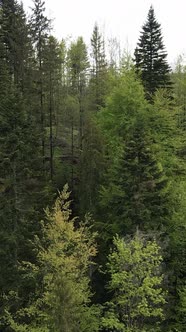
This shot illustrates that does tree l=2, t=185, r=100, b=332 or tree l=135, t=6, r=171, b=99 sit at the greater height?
tree l=135, t=6, r=171, b=99

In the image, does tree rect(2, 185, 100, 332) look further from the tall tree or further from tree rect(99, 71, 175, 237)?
the tall tree

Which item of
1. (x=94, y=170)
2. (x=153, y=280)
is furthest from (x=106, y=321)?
(x=94, y=170)

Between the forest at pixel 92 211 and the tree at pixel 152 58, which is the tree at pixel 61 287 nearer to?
the forest at pixel 92 211

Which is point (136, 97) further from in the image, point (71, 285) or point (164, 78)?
point (71, 285)

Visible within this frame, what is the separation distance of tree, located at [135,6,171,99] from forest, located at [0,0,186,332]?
0.22 metres

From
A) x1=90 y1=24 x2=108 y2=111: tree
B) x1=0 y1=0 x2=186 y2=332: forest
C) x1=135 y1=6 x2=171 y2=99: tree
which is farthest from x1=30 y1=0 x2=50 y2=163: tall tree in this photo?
x1=135 y1=6 x2=171 y2=99: tree

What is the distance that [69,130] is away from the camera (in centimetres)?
5231

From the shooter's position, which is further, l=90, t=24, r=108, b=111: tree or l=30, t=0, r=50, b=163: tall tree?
l=90, t=24, r=108, b=111: tree

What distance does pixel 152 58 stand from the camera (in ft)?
138

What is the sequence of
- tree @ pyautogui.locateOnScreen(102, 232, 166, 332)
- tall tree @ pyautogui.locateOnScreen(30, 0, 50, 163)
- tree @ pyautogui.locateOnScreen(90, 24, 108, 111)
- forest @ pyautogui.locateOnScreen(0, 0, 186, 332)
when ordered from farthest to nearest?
1. tree @ pyautogui.locateOnScreen(90, 24, 108, 111)
2. tall tree @ pyautogui.locateOnScreen(30, 0, 50, 163)
3. forest @ pyautogui.locateOnScreen(0, 0, 186, 332)
4. tree @ pyautogui.locateOnScreen(102, 232, 166, 332)

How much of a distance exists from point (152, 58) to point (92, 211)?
21154 mm

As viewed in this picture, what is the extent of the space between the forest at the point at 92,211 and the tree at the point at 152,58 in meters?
0.22

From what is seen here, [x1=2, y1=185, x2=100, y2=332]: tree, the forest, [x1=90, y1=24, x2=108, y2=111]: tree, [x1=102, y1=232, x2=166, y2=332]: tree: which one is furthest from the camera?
[x1=90, y1=24, x2=108, y2=111]: tree

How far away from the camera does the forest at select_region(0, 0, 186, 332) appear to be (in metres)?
21.4
